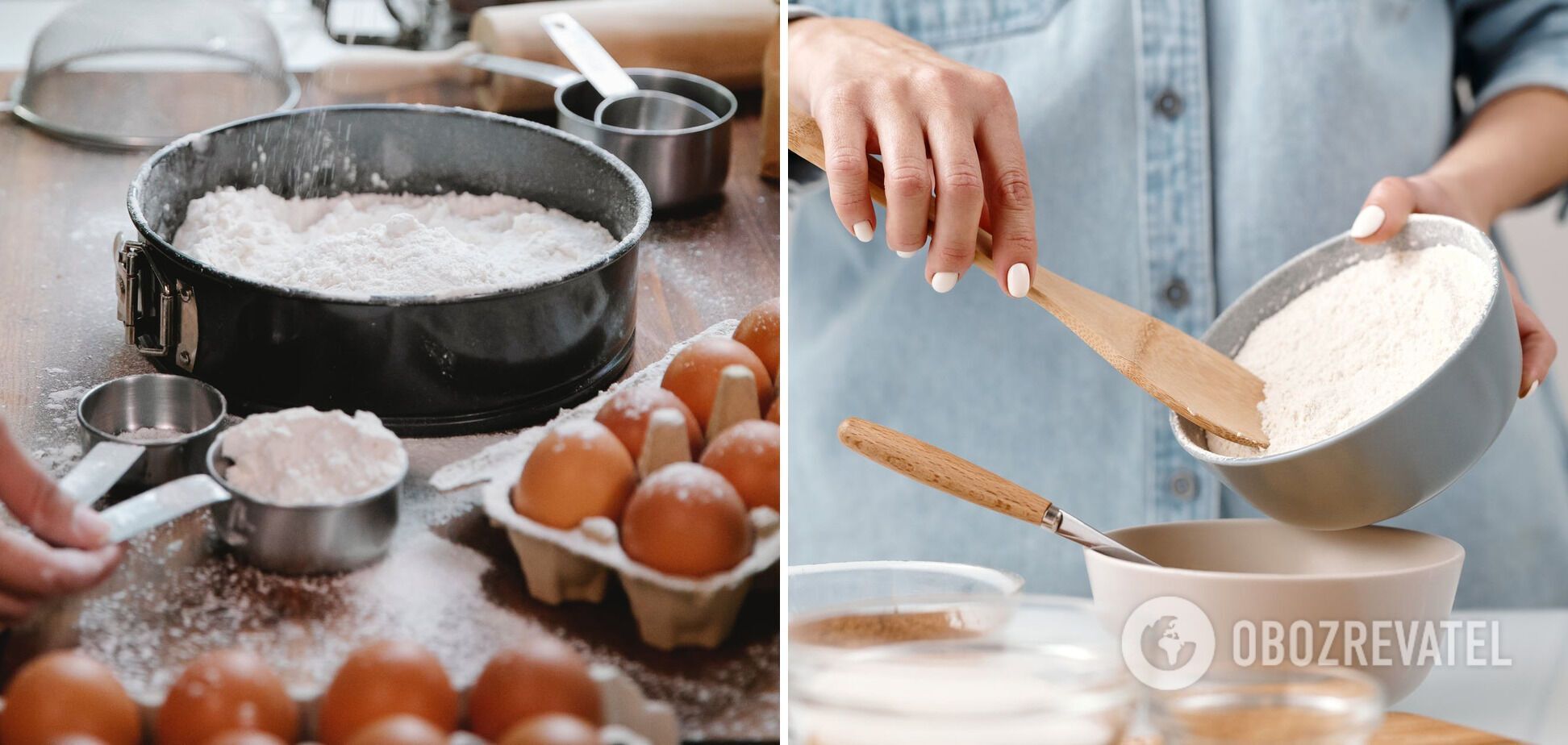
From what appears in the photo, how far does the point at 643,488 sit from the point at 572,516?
2 cm

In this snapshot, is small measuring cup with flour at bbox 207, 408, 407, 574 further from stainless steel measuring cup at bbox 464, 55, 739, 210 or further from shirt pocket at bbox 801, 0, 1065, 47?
shirt pocket at bbox 801, 0, 1065, 47

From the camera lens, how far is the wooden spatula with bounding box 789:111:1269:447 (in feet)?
1.48

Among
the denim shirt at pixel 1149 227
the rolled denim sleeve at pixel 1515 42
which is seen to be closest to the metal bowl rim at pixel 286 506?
the denim shirt at pixel 1149 227

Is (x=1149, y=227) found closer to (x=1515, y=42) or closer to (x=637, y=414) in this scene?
(x=1515, y=42)

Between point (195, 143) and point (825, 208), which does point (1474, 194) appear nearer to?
point (825, 208)

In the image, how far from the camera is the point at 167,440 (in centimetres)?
35

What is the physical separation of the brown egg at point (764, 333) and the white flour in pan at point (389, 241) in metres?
0.06

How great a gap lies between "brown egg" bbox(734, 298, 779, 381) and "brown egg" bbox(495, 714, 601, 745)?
0.14 meters

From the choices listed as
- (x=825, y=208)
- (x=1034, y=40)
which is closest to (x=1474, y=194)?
(x=1034, y=40)

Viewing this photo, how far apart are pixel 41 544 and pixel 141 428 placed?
5 cm

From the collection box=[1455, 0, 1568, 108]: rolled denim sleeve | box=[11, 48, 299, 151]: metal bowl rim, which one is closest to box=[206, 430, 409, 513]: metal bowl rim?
box=[11, 48, 299, 151]: metal bowl rim

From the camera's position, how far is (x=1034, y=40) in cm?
74

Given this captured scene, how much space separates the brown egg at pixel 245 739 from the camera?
0.31 metres

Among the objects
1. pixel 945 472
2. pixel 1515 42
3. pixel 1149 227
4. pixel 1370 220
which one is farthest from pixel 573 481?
pixel 1515 42
